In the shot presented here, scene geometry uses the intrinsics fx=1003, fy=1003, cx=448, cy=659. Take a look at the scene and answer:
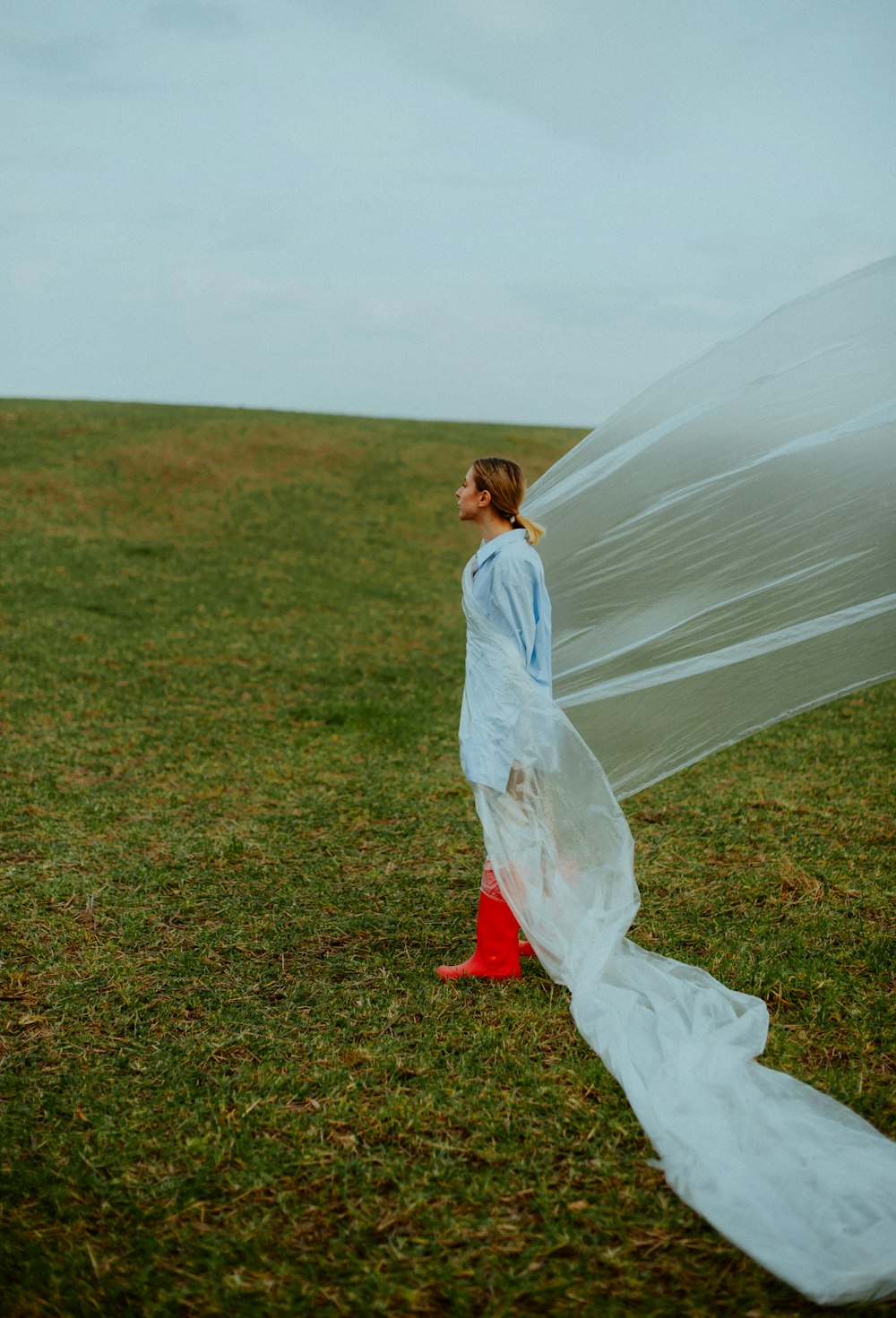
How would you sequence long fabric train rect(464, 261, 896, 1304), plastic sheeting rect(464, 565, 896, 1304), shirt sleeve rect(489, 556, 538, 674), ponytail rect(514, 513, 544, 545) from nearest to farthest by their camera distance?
plastic sheeting rect(464, 565, 896, 1304) → long fabric train rect(464, 261, 896, 1304) → shirt sleeve rect(489, 556, 538, 674) → ponytail rect(514, 513, 544, 545)

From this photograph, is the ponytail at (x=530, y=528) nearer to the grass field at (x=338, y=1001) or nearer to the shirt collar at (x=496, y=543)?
the shirt collar at (x=496, y=543)

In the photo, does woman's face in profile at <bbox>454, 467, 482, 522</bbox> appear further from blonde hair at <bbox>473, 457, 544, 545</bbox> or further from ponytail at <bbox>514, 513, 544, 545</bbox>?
ponytail at <bbox>514, 513, 544, 545</bbox>

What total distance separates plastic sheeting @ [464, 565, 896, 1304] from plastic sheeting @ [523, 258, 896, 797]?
30.1 inches

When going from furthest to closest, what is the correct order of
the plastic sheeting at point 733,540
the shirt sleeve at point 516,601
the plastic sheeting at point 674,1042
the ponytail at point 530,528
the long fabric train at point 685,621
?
1. the plastic sheeting at point 733,540
2. the ponytail at point 530,528
3. the shirt sleeve at point 516,601
4. the long fabric train at point 685,621
5. the plastic sheeting at point 674,1042

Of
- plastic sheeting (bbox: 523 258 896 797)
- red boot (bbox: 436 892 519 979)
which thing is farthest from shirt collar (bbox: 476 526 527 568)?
red boot (bbox: 436 892 519 979)

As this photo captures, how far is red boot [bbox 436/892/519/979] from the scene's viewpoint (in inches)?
157

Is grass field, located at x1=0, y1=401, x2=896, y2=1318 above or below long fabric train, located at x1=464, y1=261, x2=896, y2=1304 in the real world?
below

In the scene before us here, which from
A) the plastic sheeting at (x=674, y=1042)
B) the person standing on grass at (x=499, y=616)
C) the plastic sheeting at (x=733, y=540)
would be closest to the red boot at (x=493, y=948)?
the person standing on grass at (x=499, y=616)

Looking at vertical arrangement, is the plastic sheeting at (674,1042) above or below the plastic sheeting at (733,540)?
below

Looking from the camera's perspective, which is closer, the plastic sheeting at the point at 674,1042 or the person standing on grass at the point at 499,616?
the plastic sheeting at the point at 674,1042

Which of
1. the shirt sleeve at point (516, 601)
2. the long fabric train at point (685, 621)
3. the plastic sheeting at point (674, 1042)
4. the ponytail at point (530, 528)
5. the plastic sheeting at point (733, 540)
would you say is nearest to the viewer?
the plastic sheeting at point (674, 1042)

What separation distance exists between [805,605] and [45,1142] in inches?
139

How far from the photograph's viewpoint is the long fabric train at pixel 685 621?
3.62 meters

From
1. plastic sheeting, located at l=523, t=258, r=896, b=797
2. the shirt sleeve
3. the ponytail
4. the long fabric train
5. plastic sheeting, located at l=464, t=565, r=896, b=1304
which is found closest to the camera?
plastic sheeting, located at l=464, t=565, r=896, b=1304
